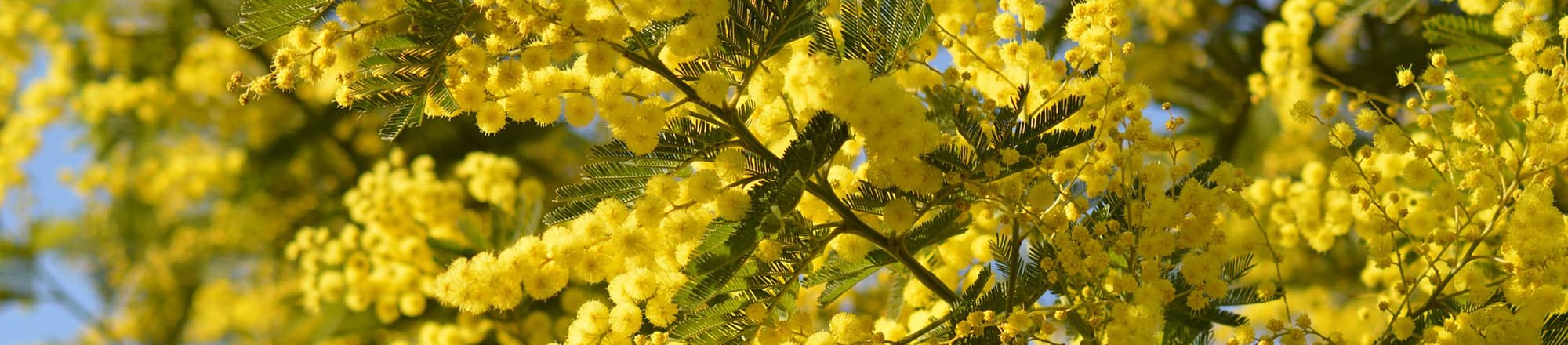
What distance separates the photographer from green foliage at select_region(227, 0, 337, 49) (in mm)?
1687

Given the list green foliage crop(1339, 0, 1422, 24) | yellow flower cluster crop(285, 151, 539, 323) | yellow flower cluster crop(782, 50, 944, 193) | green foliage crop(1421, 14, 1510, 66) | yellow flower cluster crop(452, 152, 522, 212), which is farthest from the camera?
yellow flower cluster crop(452, 152, 522, 212)

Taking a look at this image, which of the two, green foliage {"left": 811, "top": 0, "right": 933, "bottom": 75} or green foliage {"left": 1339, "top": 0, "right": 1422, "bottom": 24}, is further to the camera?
green foliage {"left": 1339, "top": 0, "right": 1422, "bottom": 24}

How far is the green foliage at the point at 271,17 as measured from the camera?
1.69m

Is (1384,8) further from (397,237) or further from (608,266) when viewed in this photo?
(397,237)

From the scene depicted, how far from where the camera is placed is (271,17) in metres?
1.69

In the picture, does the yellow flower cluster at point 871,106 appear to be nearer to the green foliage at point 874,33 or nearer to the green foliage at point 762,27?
the green foliage at point 762,27

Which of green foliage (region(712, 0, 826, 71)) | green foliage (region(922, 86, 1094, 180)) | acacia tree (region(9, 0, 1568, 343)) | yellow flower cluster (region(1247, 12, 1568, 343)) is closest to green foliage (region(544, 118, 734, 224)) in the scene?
acacia tree (region(9, 0, 1568, 343))

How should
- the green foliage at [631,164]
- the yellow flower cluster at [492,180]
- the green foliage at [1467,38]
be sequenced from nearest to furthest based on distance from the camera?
the green foliage at [631,164]
the green foliage at [1467,38]
the yellow flower cluster at [492,180]

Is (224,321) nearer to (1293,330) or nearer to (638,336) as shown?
(638,336)

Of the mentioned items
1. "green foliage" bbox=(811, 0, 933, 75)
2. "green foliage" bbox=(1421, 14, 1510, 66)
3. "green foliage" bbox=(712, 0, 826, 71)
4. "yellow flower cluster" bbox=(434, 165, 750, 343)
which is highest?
"green foliage" bbox=(1421, 14, 1510, 66)

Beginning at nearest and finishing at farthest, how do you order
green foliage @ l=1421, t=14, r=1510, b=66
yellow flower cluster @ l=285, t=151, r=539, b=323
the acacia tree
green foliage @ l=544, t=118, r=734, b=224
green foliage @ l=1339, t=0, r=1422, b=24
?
the acacia tree → green foliage @ l=544, t=118, r=734, b=224 → green foliage @ l=1421, t=14, r=1510, b=66 → green foliage @ l=1339, t=0, r=1422, b=24 → yellow flower cluster @ l=285, t=151, r=539, b=323

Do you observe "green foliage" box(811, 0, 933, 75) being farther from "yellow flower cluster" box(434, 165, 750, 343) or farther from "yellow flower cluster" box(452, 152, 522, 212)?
"yellow flower cluster" box(452, 152, 522, 212)

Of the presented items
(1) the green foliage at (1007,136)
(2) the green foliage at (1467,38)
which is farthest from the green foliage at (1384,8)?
Answer: (1) the green foliage at (1007,136)

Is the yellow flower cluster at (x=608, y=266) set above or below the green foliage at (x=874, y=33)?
below
